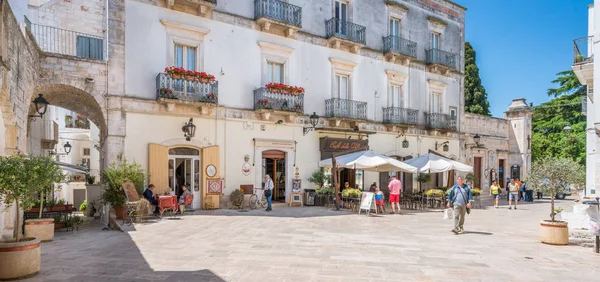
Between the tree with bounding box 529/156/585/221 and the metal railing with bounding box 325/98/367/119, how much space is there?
29.9 feet

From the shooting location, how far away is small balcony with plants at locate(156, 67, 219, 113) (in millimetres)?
13695

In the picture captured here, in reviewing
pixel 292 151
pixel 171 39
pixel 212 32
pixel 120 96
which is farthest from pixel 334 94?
pixel 120 96

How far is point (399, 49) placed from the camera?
2086 centimetres

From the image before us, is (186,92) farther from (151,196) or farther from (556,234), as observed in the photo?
(556,234)

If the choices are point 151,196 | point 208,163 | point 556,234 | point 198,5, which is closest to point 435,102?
point 208,163

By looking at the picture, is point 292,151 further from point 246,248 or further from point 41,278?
point 41,278

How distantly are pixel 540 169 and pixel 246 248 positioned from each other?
298 inches

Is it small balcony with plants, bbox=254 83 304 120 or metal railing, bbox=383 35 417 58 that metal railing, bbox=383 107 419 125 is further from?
small balcony with plants, bbox=254 83 304 120

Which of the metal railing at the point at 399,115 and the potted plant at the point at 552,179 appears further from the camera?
the metal railing at the point at 399,115

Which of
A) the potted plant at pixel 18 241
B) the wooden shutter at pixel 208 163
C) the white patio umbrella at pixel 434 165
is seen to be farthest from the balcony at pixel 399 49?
the potted plant at pixel 18 241

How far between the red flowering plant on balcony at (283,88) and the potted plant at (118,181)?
603 cm

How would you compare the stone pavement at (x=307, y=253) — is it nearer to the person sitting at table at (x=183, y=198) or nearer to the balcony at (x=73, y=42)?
the person sitting at table at (x=183, y=198)

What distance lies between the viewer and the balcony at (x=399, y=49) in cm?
2033

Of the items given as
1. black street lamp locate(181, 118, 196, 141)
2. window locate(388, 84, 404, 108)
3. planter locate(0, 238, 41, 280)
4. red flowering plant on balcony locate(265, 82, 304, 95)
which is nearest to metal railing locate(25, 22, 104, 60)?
black street lamp locate(181, 118, 196, 141)
